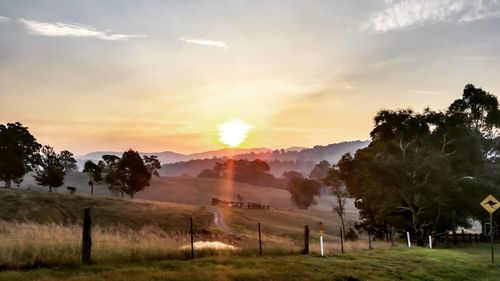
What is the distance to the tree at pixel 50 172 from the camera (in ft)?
291

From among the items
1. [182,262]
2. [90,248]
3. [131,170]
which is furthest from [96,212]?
[182,262]

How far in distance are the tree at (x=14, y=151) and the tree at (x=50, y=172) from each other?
161 inches

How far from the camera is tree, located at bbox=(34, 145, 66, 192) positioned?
88625 millimetres

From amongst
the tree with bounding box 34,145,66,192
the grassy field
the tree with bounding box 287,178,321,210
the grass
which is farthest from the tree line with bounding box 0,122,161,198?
the tree with bounding box 287,178,321,210

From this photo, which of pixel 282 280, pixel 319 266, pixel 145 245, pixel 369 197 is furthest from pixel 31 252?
pixel 369 197

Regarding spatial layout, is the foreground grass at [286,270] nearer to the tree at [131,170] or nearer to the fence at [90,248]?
the fence at [90,248]

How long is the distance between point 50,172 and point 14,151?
8.82 meters

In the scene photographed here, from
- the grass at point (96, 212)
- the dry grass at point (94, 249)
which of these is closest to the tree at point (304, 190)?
the grass at point (96, 212)

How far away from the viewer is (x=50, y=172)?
88750mm

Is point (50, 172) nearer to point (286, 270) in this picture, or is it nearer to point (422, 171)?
point (422, 171)

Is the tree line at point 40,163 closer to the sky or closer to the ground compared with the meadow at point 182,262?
closer to the sky

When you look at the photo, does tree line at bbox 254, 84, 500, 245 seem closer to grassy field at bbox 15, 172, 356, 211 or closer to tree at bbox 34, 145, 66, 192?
tree at bbox 34, 145, 66, 192

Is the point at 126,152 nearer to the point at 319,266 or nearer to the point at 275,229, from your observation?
the point at 275,229

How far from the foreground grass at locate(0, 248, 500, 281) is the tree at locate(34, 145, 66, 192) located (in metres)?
78.8
